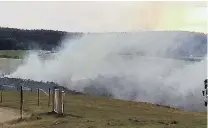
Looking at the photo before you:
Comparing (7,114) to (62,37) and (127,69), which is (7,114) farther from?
(62,37)

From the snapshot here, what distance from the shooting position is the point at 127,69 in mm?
71000

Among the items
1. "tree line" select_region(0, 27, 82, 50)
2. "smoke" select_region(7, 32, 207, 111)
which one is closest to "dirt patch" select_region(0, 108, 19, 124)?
"smoke" select_region(7, 32, 207, 111)

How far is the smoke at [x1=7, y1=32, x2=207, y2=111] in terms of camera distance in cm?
5072

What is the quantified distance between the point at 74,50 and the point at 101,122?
69.0 metres

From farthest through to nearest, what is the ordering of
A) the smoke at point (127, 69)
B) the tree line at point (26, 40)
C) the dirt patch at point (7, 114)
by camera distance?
the tree line at point (26, 40)
the smoke at point (127, 69)
the dirt patch at point (7, 114)

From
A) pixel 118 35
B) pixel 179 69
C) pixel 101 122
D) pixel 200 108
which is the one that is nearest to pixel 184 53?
pixel 118 35

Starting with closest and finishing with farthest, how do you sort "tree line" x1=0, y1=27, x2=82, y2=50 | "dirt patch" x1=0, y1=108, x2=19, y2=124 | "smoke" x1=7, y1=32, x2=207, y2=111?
"dirt patch" x1=0, y1=108, x2=19, y2=124 < "smoke" x1=7, y1=32, x2=207, y2=111 < "tree line" x1=0, y1=27, x2=82, y2=50

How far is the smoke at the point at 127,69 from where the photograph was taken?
5072cm

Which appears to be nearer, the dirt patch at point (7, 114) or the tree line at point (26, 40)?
the dirt patch at point (7, 114)

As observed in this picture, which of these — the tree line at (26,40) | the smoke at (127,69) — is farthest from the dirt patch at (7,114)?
the tree line at (26,40)

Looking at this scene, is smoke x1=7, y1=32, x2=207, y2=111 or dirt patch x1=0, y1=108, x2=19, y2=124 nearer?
dirt patch x1=0, y1=108, x2=19, y2=124

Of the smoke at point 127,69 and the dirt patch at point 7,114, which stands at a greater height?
the smoke at point 127,69

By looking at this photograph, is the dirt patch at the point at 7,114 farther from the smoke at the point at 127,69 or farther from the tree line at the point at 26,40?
the tree line at the point at 26,40

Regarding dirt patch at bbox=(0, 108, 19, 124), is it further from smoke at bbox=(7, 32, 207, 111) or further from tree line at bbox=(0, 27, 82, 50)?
tree line at bbox=(0, 27, 82, 50)
